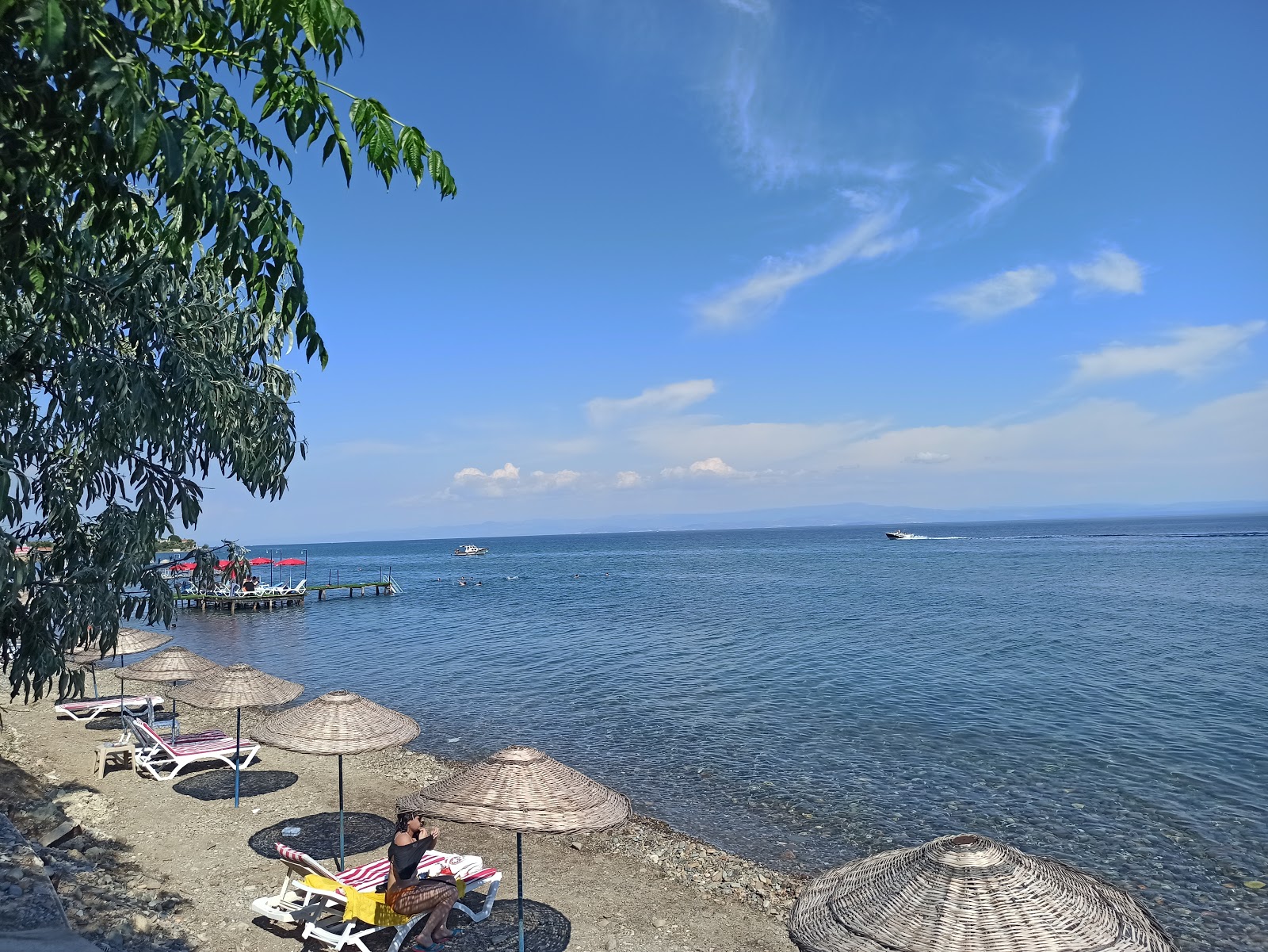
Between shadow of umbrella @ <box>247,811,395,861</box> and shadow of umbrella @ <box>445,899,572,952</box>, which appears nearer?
shadow of umbrella @ <box>445,899,572,952</box>

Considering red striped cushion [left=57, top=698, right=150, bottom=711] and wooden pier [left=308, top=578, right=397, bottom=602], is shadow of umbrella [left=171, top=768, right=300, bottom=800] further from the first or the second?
wooden pier [left=308, top=578, right=397, bottom=602]

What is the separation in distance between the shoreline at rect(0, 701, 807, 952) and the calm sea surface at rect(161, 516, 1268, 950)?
6.89ft

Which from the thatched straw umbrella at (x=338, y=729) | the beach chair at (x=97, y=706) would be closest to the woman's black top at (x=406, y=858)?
the thatched straw umbrella at (x=338, y=729)

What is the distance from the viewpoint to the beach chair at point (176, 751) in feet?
49.2

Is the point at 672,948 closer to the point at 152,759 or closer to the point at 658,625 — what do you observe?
the point at 152,759

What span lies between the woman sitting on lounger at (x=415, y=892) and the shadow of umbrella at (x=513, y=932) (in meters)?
0.58

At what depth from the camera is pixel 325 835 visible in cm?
1270

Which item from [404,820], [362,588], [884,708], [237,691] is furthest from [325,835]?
[362,588]

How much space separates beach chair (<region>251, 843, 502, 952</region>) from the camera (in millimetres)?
8438

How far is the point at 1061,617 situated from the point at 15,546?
162 ft

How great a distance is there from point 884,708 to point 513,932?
1705cm

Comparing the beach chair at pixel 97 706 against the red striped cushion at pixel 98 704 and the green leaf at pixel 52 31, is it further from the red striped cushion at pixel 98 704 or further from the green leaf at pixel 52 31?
the green leaf at pixel 52 31

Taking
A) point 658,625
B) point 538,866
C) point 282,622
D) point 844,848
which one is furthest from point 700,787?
point 282,622

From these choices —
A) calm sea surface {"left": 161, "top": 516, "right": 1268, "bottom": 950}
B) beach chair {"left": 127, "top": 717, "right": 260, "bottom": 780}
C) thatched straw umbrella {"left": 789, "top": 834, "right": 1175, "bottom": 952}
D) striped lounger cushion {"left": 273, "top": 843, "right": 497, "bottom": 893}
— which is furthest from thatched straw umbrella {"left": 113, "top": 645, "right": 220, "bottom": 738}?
thatched straw umbrella {"left": 789, "top": 834, "right": 1175, "bottom": 952}
